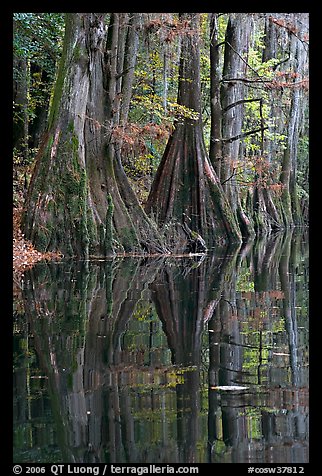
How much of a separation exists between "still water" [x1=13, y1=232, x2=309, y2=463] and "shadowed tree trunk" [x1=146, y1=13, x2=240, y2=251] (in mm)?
9946

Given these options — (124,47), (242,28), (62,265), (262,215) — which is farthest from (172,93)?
(62,265)

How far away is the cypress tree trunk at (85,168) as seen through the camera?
12.9 m

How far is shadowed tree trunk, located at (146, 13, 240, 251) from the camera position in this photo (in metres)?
18.2

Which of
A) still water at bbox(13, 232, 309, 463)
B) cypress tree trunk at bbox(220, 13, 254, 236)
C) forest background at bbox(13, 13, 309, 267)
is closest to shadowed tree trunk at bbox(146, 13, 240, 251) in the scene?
forest background at bbox(13, 13, 309, 267)

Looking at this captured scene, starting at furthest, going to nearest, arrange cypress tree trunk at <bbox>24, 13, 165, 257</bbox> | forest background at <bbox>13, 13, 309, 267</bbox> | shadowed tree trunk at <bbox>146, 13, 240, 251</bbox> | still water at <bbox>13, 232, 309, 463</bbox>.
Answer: shadowed tree trunk at <bbox>146, 13, 240, 251</bbox> < forest background at <bbox>13, 13, 309, 267</bbox> < cypress tree trunk at <bbox>24, 13, 165, 257</bbox> < still water at <bbox>13, 232, 309, 463</bbox>

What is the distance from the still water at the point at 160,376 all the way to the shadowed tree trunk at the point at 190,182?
9946 millimetres

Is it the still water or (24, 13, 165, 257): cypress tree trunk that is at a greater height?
(24, 13, 165, 257): cypress tree trunk

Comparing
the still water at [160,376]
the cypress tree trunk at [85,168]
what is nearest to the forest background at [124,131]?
the cypress tree trunk at [85,168]

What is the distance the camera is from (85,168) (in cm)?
1401

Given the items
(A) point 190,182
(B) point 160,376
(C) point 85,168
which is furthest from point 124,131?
(B) point 160,376

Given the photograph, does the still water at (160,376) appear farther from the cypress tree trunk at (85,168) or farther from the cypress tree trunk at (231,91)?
the cypress tree trunk at (231,91)

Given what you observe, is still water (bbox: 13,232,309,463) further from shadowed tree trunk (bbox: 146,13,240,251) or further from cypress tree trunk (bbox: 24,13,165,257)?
shadowed tree trunk (bbox: 146,13,240,251)

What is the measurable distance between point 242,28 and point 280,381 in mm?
21222

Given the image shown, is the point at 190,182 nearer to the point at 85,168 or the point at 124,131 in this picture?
the point at 124,131
